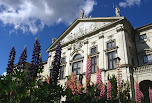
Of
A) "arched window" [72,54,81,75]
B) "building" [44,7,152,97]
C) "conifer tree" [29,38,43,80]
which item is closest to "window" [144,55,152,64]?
"building" [44,7,152,97]

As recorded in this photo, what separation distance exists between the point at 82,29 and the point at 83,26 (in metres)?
0.65

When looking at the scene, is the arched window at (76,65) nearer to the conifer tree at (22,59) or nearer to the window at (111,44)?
the window at (111,44)

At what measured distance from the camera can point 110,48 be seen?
20219 millimetres

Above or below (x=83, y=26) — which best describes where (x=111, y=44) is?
below

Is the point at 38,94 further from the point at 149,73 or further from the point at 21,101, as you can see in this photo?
the point at 149,73

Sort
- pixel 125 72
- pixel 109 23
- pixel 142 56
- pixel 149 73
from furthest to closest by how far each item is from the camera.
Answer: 1. pixel 109 23
2. pixel 142 56
3. pixel 125 72
4. pixel 149 73

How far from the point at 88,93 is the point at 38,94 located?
1493 mm

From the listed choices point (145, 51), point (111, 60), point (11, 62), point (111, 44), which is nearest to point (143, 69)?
point (145, 51)

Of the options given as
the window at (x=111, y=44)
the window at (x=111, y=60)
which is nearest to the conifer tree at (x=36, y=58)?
the window at (x=111, y=60)

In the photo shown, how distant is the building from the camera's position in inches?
687

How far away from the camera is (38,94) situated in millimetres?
3930

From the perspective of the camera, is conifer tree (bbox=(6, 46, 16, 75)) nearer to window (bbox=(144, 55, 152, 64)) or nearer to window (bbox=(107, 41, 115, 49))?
window (bbox=(107, 41, 115, 49))

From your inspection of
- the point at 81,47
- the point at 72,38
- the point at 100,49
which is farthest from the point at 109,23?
the point at 72,38

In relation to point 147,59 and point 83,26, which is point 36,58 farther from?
point 83,26
